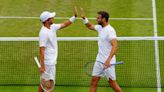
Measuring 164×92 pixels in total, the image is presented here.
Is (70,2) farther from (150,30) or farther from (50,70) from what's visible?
(50,70)

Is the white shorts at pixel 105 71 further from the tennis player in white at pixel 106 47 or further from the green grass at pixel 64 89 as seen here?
the green grass at pixel 64 89

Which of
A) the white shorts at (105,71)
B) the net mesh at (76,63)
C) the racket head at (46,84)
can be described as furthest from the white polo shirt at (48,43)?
the net mesh at (76,63)

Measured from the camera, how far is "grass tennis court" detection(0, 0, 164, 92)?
13516 millimetres

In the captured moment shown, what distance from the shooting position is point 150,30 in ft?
56.7

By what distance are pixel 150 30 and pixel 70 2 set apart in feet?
11.3

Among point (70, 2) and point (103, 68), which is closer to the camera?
point (103, 68)

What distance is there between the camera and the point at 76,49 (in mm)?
15234

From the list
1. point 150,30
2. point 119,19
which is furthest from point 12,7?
point 150,30

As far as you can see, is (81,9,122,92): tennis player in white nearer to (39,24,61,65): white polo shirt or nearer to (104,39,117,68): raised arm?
(104,39,117,68): raised arm

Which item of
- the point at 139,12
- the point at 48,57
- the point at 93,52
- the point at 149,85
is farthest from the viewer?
the point at 139,12

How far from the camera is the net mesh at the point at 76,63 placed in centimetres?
1362

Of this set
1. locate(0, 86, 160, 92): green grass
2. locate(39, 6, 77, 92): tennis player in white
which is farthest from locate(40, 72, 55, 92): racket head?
locate(0, 86, 160, 92): green grass

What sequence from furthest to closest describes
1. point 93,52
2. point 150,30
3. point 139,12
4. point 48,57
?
point 139,12 < point 150,30 < point 93,52 < point 48,57

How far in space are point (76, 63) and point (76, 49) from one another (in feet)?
2.62
